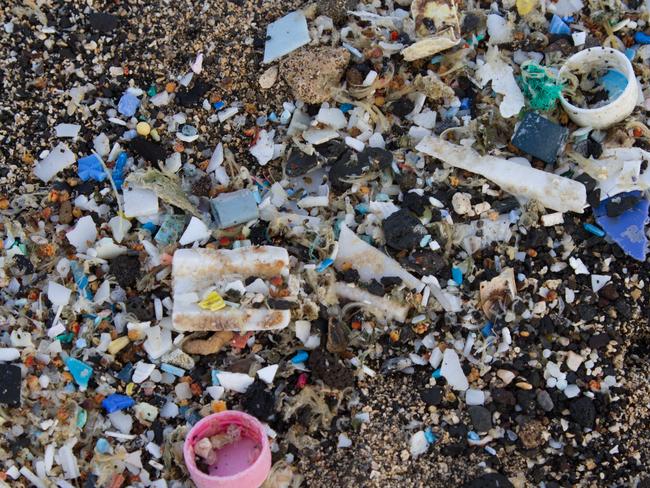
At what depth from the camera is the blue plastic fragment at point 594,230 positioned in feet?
9.52

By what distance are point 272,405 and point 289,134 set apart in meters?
1.02

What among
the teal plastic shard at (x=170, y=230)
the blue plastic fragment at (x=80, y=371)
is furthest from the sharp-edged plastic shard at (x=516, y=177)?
the blue plastic fragment at (x=80, y=371)

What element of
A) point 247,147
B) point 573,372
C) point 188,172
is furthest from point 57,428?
point 573,372

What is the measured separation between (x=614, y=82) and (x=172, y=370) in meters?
1.92

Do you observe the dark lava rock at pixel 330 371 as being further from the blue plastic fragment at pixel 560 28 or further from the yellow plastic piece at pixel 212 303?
the blue plastic fragment at pixel 560 28

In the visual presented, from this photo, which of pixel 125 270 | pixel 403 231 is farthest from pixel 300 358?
pixel 125 270

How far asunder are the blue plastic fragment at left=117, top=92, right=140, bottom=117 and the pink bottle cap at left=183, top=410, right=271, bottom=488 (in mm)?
1210

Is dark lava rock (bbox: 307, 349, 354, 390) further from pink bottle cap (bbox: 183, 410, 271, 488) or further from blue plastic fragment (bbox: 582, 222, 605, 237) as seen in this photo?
blue plastic fragment (bbox: 582, 222, 605, 237)

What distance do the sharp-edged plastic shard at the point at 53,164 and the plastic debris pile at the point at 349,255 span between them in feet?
0.03

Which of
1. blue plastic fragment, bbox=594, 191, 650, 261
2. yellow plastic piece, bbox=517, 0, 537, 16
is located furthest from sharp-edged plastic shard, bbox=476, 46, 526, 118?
blue plastic fragment, bbox=594, 191, 650, 261

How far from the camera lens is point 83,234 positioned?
9.44ft

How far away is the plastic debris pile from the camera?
266 centimetres

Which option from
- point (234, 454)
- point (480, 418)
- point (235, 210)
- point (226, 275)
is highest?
point (235, 210)

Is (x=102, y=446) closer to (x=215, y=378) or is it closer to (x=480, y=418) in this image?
(x=215, y=378)
